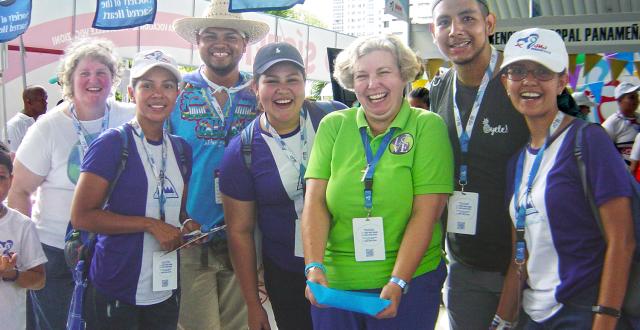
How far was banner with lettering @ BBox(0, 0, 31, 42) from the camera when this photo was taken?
8953 mm

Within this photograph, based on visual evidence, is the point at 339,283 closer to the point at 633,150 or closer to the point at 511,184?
the point at 511,184

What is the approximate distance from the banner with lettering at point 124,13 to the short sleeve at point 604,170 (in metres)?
7.40

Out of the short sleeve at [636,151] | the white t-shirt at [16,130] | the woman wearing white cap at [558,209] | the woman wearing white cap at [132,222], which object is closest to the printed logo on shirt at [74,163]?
the woman wearing white cap at [132,222]

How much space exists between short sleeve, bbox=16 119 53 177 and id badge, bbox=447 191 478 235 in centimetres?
223

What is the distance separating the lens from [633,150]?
259 inches

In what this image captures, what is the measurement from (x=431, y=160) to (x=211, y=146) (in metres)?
1.56

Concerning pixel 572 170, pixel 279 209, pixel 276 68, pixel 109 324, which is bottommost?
pixel 109 324

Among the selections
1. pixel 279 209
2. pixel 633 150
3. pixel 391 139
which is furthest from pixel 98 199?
pixel 633 150

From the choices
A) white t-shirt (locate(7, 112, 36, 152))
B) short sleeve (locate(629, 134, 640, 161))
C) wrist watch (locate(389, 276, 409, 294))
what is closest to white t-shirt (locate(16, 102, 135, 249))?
wrist watch (locate(389, 276, 409, 294))

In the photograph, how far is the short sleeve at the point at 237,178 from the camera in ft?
9.39

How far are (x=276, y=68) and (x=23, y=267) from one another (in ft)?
5.42

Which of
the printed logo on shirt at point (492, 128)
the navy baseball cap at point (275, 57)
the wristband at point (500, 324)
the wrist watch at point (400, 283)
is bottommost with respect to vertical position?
the wristband at point (500, 324)

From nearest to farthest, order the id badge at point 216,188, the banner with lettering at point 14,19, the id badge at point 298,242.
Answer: the id badge at point 298,242 → the id badge at point 216,188 → the banner with lettering at point 14,19

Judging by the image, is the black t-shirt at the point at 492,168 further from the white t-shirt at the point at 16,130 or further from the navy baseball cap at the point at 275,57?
the white t-shirt at the point at 16,130
